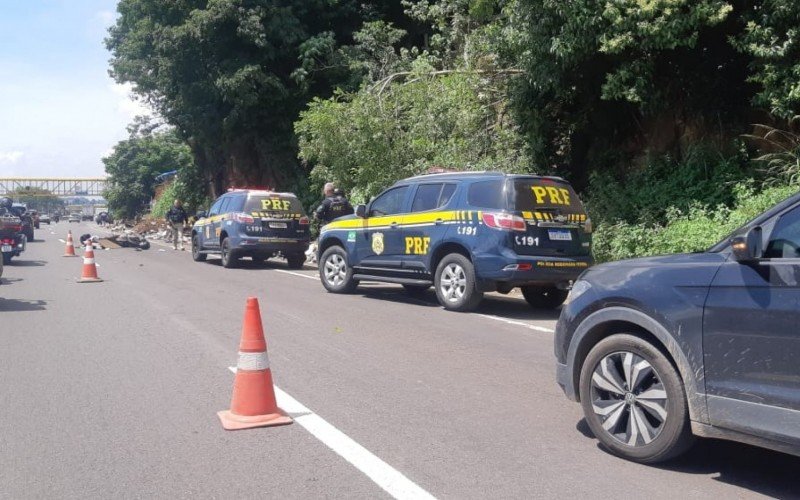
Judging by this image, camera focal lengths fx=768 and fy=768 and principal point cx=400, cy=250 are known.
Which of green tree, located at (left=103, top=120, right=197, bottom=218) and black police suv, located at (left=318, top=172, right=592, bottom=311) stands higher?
green tree, located at (left=103, top=120, right=197, bottom=218)

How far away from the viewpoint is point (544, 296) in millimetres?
12016

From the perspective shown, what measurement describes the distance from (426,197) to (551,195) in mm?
2091

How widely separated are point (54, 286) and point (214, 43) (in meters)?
14.8

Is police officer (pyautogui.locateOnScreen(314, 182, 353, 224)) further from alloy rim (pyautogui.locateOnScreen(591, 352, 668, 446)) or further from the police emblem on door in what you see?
alloy rim (pyautogui.locateOnScreen(591, 352, 668, 446))

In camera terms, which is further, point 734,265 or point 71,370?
point 71,370

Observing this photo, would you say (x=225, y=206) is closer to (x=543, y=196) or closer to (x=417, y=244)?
(x=417, y=244)

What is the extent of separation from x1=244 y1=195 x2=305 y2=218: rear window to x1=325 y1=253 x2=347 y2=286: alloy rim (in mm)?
5237

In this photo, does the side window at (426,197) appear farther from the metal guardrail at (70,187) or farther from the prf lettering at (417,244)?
the metal guardrail at (70,187)

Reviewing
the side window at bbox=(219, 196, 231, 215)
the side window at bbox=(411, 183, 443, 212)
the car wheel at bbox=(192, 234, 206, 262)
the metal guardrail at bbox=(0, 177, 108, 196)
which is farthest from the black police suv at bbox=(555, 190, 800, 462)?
the metal guardrail at bbox=(0, 177, 108, 196)

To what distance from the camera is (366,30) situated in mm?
25312

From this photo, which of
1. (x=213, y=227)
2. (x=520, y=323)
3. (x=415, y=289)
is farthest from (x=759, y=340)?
(x=213, y=227)

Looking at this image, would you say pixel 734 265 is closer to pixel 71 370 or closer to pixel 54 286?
pixel 71 370

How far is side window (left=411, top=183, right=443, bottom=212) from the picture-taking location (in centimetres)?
1192

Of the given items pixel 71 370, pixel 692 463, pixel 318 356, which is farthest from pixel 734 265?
pixel 71 370
